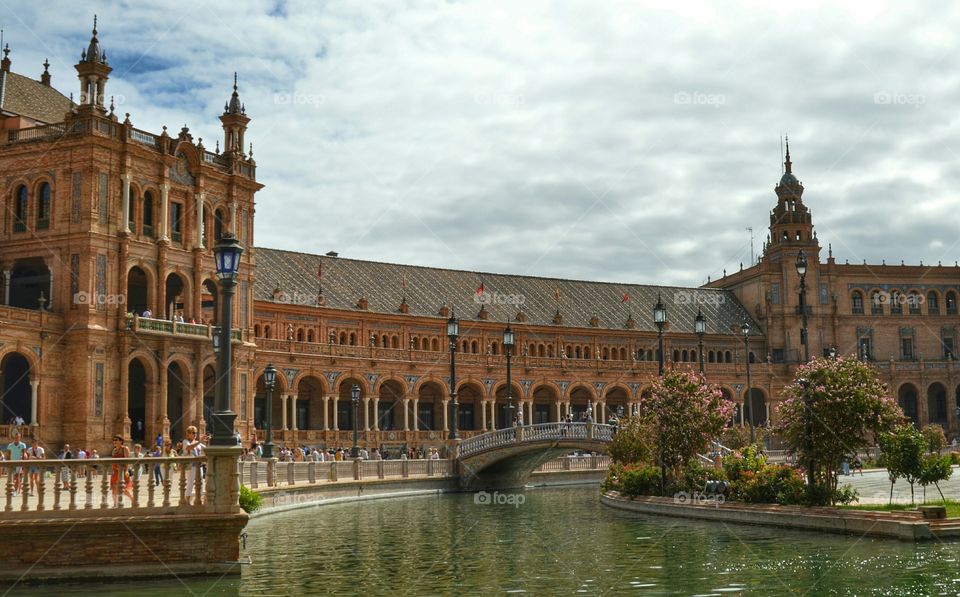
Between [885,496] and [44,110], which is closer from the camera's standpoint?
[885,496]

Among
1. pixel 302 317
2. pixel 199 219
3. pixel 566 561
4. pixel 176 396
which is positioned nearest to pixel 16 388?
pixel 176 396

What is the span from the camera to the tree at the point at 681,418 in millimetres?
33500

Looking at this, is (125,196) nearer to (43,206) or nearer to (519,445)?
(43,206)

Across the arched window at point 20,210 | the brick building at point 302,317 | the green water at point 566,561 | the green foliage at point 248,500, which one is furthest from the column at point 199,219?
the green foliage at point 248,500

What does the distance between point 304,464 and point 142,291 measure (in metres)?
17.4

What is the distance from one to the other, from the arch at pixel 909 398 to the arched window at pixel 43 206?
230ft

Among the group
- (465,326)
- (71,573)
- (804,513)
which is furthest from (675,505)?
(465,326)

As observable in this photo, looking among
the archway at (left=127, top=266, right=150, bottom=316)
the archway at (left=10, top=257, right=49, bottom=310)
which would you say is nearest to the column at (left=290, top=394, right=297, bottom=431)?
the archway at (left=127, top=266, right=150, bottom=316)

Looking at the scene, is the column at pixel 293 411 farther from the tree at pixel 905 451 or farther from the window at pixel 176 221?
the tree at pixel 905 451

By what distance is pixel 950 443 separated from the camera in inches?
3179

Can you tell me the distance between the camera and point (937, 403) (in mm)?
91188

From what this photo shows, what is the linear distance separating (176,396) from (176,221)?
8.58 metres

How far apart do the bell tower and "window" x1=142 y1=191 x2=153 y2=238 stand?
4.55 meters

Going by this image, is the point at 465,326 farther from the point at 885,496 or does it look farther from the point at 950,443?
the point at 885,496
